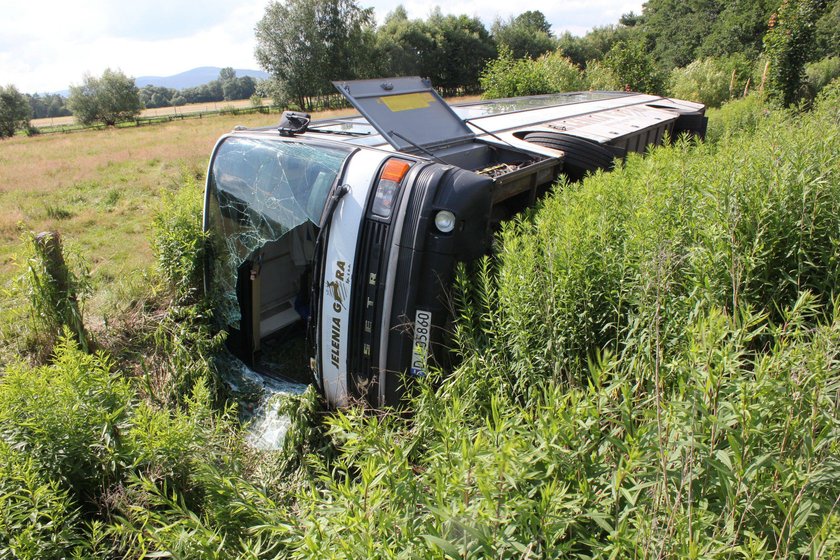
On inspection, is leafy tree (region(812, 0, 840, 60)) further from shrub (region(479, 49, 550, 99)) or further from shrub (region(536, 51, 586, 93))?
shrub (region(479, 49, 550, 99))

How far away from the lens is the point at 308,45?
40750mm

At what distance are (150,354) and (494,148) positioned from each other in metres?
4.22

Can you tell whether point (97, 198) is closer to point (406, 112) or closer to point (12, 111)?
point (406, 112)

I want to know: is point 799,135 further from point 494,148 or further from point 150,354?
point 150,354

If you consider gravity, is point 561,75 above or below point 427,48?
below

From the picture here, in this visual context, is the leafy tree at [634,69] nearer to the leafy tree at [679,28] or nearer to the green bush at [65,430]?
the green bush at [65,430]

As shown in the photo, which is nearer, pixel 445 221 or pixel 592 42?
pixel 445 221

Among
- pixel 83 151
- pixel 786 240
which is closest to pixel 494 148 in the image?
pixel 786 240

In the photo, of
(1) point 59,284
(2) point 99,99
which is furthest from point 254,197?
(2) point 99,99

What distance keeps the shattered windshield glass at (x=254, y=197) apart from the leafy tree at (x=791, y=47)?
1590 centimetres

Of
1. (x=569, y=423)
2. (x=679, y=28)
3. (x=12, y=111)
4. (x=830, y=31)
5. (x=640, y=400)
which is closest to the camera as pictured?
(x=569, y=423)

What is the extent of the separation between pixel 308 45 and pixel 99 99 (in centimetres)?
2141

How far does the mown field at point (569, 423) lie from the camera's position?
1735 mm

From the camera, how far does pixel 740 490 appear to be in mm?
1628
